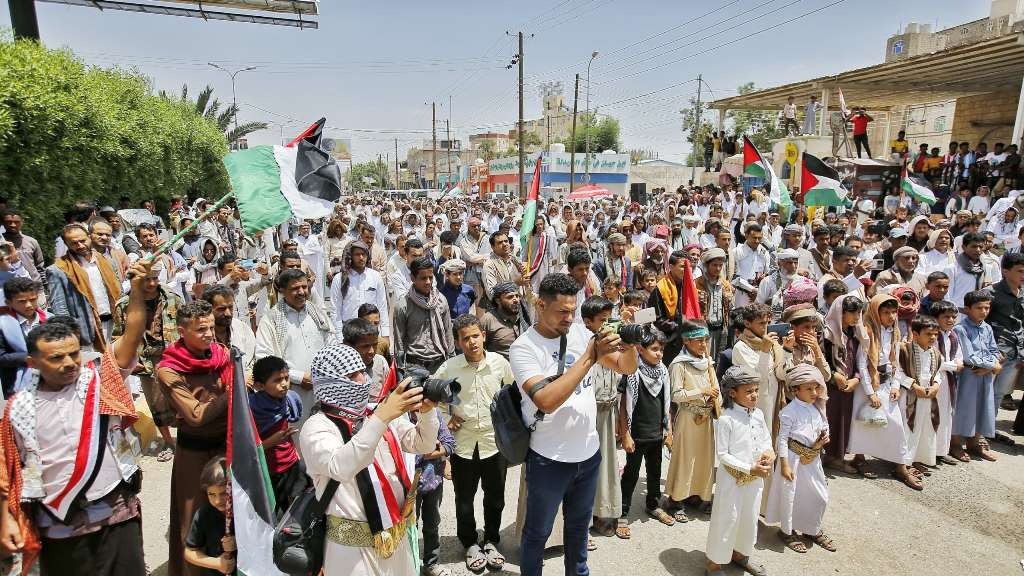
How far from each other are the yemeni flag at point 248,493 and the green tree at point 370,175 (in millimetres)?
105325

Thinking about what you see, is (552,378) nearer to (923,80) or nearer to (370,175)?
(923,80)

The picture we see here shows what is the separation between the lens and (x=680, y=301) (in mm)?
6227

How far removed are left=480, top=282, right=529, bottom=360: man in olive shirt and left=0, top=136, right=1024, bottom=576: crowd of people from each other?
0.07 feet

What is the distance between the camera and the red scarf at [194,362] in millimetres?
3182

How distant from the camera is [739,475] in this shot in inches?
147

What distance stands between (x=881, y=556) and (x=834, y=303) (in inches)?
82.9

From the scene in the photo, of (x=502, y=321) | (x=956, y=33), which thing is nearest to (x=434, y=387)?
(x=502, y=321)

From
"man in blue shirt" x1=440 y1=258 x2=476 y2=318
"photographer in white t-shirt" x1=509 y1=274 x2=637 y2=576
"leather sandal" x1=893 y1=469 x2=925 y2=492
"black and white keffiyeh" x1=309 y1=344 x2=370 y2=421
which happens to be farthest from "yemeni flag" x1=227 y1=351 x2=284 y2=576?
"leather sandal" x1=893 y1=469 x2=925 y2=492

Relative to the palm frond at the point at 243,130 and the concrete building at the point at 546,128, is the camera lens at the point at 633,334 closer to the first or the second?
the palm frond at the point at 243,130

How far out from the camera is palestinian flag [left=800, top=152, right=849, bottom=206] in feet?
35.7

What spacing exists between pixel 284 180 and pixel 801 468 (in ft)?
13.7

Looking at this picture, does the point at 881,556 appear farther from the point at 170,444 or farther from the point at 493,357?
the point at 170,444

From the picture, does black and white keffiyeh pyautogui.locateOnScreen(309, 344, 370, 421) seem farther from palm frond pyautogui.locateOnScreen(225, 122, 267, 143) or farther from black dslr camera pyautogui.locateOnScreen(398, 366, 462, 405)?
palm frond pyautogui.locateOnScreen(225, 122, 267, 143)

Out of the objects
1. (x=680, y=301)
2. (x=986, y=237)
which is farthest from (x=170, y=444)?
(x=986, y=237)
